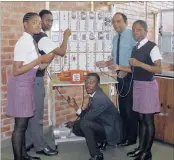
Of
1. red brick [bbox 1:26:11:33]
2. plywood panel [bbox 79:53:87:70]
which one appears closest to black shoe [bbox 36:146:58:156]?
plywood panel [bbox 79:53:87:70]

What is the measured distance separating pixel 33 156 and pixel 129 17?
8.31 ft

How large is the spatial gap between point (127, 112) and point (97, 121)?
401 mm

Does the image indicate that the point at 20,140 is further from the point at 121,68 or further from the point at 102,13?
the point at 102,13

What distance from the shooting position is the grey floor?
284 cm

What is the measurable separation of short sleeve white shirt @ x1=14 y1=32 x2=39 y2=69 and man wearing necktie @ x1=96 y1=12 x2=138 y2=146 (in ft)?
3.21

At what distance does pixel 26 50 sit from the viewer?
225 centimetres

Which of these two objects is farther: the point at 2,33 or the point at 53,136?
the point at 53,136

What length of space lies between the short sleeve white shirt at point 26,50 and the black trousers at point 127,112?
1.12 m

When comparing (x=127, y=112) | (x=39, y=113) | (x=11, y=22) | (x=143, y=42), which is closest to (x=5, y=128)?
(x=39, y=113)

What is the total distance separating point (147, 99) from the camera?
2.53m

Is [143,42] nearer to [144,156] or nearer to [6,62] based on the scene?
[144,156]

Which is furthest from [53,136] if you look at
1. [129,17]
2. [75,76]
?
[129,17]

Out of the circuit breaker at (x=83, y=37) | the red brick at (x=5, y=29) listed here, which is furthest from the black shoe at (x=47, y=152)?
the red brick at (x=5, y=29)

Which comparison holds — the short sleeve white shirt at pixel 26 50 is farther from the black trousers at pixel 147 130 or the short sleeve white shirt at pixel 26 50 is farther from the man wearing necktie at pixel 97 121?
the black trousers at pixel 147 130
